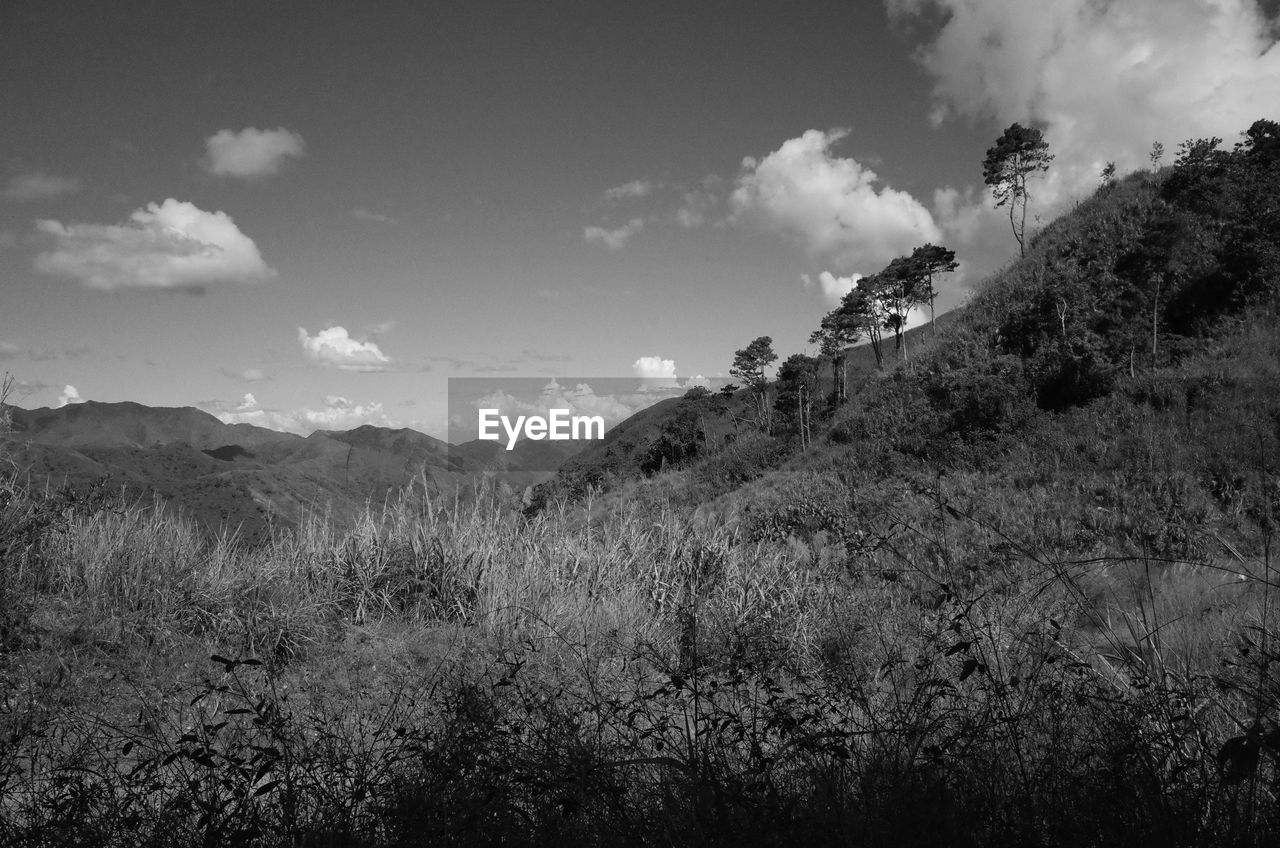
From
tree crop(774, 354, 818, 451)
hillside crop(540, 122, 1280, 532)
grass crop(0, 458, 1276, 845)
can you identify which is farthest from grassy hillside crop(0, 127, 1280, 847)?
tree crop(774, 354, 818, 451)

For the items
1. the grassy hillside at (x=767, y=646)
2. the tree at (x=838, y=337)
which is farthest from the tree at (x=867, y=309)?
the grassy hillside at (x=767, y=646)

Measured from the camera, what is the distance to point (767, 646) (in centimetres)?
512

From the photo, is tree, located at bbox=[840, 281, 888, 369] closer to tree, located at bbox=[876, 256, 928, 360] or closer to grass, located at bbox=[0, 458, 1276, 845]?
tree, located at bbox=[876, 256, 928, 360]

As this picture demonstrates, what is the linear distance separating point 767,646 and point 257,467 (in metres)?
74.9

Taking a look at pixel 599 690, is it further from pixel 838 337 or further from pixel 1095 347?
pixel 838 337

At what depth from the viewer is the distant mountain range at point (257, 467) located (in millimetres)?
8016

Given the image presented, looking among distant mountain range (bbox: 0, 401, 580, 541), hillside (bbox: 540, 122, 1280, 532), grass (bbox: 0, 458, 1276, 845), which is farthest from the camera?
hillside (bbox: 540, 122, 1280, 532)

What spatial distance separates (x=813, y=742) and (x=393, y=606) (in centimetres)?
515

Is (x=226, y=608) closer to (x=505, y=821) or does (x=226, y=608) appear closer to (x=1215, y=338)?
(x=505, y=821)

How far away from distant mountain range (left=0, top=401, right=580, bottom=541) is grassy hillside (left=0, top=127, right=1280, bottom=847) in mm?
596

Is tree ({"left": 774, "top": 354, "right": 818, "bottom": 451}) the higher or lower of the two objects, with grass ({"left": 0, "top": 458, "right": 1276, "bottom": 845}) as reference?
higher

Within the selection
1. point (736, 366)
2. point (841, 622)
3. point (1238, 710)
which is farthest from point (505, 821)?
point (736, 366)

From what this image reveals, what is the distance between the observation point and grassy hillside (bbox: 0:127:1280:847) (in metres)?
2.09

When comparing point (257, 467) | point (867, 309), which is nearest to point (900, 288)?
point (867, 309)
